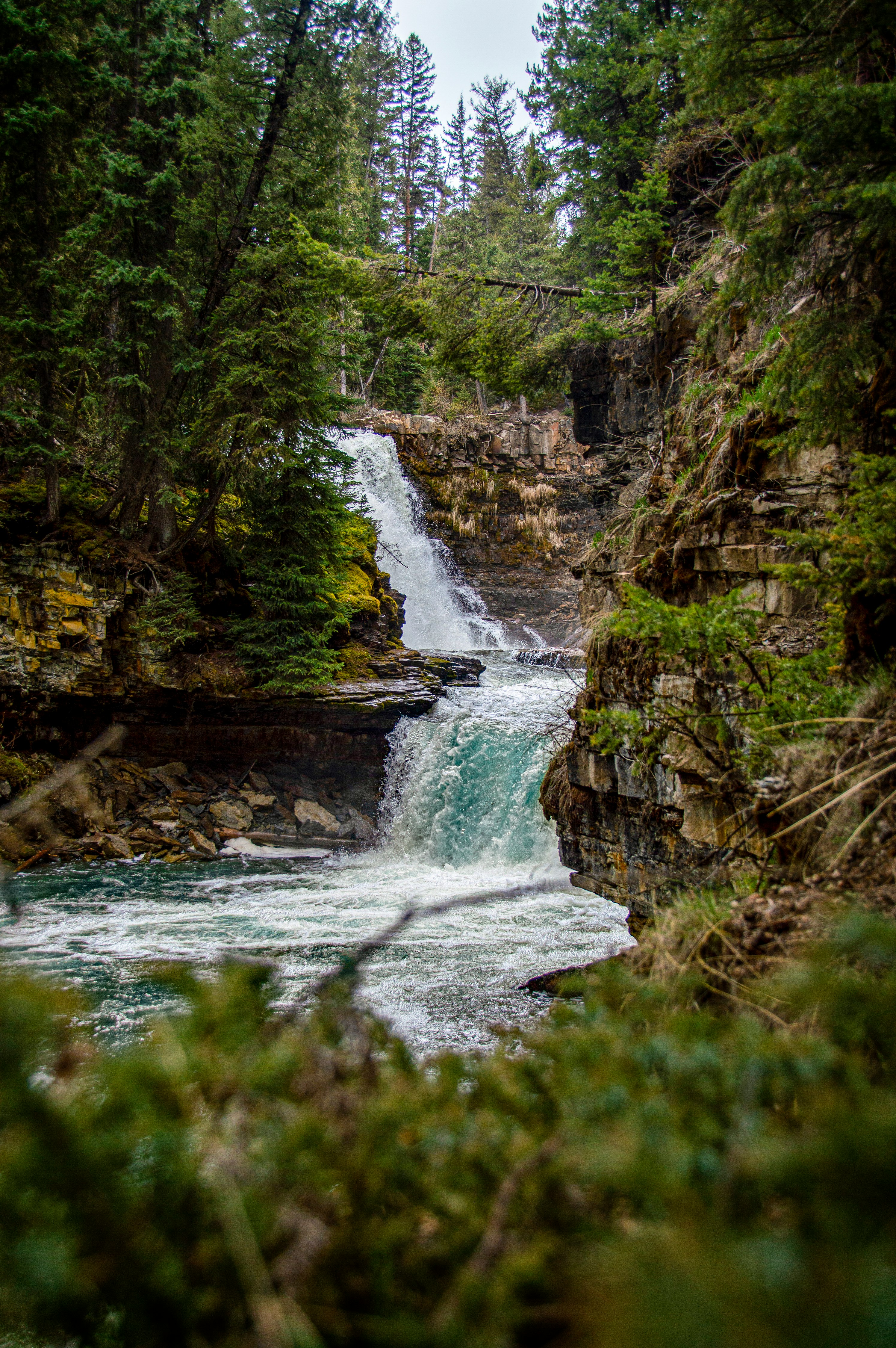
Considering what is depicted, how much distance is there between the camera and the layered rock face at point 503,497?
25.2 meters

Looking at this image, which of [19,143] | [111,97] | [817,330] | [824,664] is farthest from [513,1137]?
[111,97]

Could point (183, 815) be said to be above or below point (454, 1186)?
below

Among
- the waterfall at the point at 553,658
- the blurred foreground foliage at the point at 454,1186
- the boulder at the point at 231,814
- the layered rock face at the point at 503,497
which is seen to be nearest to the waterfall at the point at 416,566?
the layered rock face at the point at 503,497

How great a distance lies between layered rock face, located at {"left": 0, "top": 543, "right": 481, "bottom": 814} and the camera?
11.5 metres

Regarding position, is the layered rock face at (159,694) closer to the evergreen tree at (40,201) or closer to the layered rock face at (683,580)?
the evergreen tree at (40,201)

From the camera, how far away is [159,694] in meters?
12.8

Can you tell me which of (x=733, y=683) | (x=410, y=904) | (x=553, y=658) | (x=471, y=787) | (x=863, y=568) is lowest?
(x=471, y=787)

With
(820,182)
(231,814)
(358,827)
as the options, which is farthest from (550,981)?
(231,814)

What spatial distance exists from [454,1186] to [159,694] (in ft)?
41.5

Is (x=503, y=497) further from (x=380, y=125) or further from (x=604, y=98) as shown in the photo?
(x=380, y=125)

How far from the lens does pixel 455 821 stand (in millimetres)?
12898

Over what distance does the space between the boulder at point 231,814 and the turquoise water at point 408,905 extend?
2.99 ft

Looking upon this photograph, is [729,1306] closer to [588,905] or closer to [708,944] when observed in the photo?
[708,944]

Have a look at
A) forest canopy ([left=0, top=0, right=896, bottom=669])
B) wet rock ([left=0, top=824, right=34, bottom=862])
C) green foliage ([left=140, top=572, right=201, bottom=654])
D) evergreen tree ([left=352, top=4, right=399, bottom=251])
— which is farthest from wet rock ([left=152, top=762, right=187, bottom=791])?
evergreen tree ([left=352, top=4, right=399, bottom=251])
